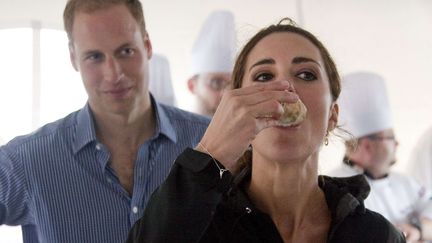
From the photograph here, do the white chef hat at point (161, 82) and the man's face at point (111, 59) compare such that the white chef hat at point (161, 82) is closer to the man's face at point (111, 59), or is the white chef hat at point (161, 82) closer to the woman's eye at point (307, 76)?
the man's face at point (111, 59)

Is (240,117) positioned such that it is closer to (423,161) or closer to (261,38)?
(261,38)

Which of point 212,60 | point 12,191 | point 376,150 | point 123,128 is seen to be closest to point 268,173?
point 123,128

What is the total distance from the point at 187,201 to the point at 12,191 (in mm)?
551

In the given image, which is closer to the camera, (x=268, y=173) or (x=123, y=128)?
(x=268, y=173)

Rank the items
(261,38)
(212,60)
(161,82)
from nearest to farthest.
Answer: (261,38) < (161,82) < (212,60)

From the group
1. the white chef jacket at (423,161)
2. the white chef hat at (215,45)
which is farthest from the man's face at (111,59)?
the white chef jacket at (423,161)

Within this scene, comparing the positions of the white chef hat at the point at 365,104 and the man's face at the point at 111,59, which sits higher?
the man's face at the point at 111,59

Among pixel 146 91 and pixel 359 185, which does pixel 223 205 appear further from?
pixel 146 91

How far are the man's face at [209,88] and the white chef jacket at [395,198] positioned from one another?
631 millimetres

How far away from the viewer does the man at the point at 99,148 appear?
3.68ft

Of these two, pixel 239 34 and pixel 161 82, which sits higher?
pixel 239 34

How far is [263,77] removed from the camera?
90cm

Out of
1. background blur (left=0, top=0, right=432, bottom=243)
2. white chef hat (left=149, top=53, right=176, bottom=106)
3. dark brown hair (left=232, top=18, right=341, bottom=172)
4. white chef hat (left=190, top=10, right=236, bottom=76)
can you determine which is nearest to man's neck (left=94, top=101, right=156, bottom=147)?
dark brown hair (left=232, top=18, right=341, bottom=172)

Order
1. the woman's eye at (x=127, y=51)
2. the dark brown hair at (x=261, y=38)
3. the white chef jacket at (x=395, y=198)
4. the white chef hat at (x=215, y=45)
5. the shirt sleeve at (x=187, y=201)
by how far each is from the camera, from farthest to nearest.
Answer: the white chef jacket at (x=395, y=198)
the white chef hat at (x=215, y=45)
the woman's eye at (x=127, y=51)
the dark brown hair at (x=261, y=38)
the shirt sleeve at (x=187, y=201)
